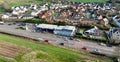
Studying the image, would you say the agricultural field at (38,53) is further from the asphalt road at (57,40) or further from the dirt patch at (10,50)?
the asphalt road at (57,40)

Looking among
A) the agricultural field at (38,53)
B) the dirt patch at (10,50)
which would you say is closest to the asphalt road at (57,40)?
the agricultural field at (38,53)

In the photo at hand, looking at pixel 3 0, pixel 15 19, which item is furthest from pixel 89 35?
pixel 3 0

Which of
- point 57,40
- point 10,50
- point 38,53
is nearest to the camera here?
point 38,53

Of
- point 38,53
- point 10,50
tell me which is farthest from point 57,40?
point 10,50

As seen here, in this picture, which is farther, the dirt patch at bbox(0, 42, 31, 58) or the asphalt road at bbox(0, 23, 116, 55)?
the asphalt road at bbox(0, 23, 116, 55)

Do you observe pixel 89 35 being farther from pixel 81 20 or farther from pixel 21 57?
pixel 21 57

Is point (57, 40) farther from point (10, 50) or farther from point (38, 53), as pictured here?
point (10, 50)

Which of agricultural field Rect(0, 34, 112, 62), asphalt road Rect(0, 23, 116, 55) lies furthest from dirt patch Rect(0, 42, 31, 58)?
asphalt road Rect(0, 23, 116, 55)

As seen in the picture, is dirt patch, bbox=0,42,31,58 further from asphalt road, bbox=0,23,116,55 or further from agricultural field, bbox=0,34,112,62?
asphalt road, bbox=0,23,116,55
